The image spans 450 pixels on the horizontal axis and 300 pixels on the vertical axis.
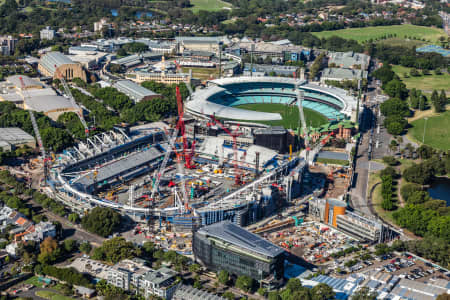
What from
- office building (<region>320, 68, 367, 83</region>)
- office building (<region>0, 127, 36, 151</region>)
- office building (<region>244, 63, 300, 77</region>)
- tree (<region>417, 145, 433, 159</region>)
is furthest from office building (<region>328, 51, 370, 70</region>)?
office building (<region>0, 127, 36, 151</region>)

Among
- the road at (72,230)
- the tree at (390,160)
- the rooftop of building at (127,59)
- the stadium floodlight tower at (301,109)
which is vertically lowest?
the road at (72,230)

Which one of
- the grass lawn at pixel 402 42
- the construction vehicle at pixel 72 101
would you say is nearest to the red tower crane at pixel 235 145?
the construction vehicle at pixel 72 101

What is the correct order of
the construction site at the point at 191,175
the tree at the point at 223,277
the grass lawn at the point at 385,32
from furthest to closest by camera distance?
the grass lawn at the point at 385,32
the construction site at the point at 191,175
the tree at the point at 223,277

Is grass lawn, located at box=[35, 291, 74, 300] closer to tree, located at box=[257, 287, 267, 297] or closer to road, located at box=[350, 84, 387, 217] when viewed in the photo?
tree, located at box=[257, 287, 267, 297]

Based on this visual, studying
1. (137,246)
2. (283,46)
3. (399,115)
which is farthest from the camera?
(283,46)

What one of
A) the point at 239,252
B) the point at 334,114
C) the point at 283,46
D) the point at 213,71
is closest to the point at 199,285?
the point at 239,252

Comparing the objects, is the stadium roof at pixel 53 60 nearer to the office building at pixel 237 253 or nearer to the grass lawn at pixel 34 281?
the grass lawn at pixel 34 281

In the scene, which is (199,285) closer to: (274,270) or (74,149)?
(274,270)
